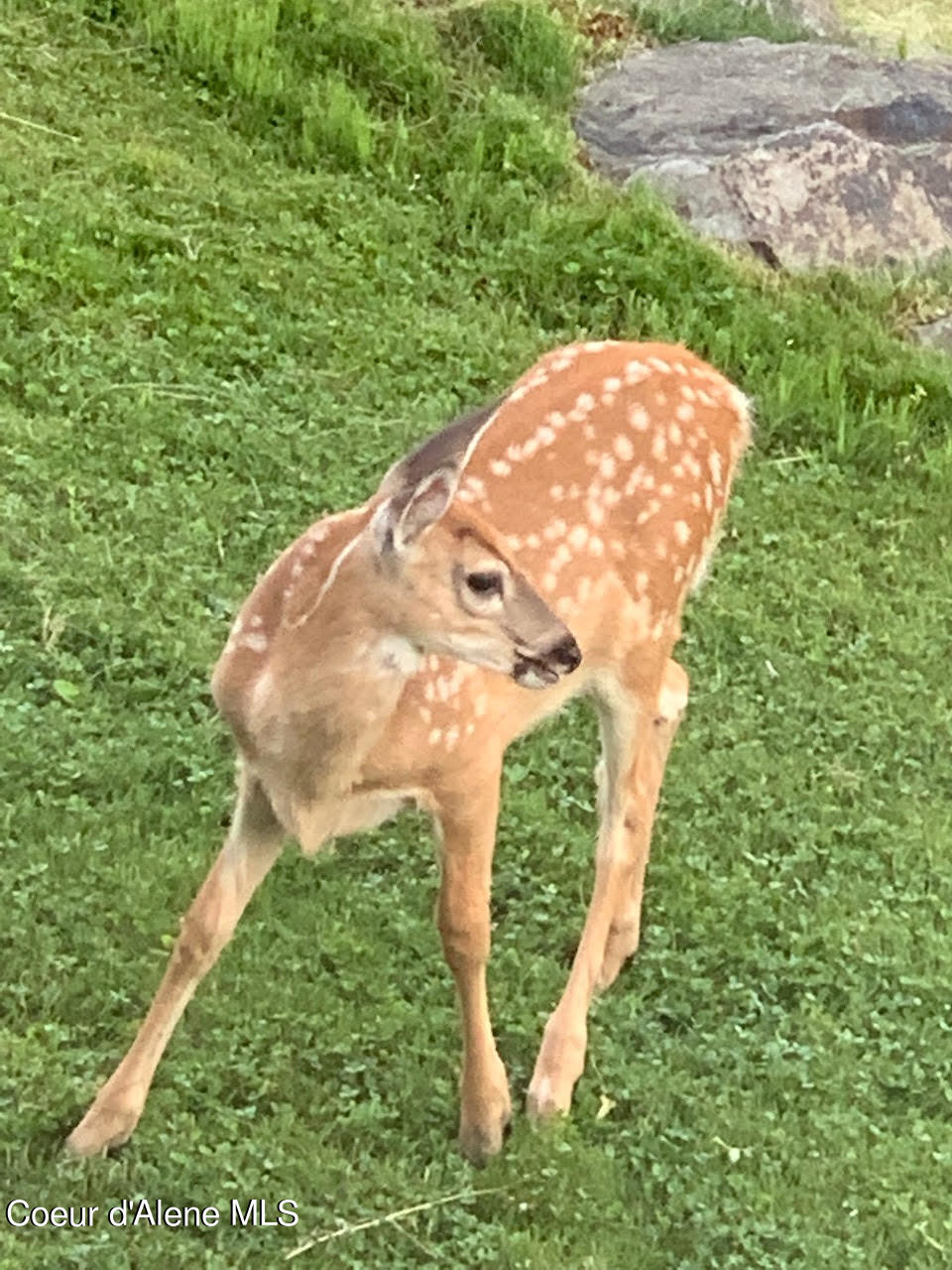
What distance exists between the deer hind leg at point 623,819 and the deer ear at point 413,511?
1.09 metres

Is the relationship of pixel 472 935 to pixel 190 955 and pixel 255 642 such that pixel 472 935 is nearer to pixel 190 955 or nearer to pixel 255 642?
pixel 190 955

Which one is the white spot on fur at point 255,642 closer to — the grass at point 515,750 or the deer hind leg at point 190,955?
the deer hind leg at point 190,955

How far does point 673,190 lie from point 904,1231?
4976 millimetres

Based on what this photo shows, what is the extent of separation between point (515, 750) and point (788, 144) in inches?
154

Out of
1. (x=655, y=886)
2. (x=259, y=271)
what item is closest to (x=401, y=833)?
Result: (x=655, y=886)

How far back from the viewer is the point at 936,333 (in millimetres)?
7953

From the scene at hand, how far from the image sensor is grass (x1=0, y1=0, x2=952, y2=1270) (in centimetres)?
418

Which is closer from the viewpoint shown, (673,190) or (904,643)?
(904,643)

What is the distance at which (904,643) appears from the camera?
6219mm

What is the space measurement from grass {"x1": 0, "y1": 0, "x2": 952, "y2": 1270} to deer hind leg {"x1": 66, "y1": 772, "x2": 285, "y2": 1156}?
0.26 feet

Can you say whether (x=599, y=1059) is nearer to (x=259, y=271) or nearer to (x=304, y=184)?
(x=259, y=271)

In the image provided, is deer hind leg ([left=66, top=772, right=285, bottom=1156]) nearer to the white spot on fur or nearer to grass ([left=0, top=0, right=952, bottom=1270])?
grass ([left=0, top=0, right=952, bottom=1270])

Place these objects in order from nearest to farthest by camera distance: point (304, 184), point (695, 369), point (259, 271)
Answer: point (695, 369) < point (259, 271) < point (304, 184)

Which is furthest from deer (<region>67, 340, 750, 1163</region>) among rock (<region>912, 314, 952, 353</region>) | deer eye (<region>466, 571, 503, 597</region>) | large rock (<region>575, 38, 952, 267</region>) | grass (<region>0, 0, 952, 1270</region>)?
large rock (<region>575, 38, 952, 267</region>)
